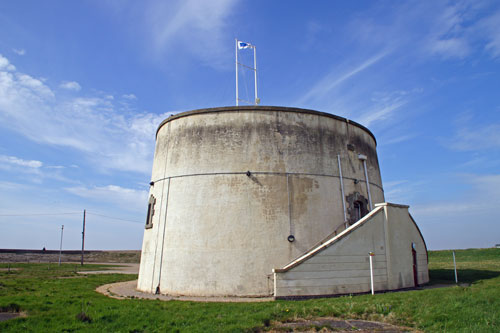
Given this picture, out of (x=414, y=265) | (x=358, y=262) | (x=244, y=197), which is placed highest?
(x=244, y=197)

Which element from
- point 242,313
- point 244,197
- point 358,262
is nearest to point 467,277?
point 358,262

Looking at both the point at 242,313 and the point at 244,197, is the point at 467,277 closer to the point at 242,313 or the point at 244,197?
the point at 244,197

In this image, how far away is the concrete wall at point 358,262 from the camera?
10.7m

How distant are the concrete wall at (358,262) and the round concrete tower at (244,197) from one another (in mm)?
1467

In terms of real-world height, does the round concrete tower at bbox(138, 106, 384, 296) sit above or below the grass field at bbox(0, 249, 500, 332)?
above

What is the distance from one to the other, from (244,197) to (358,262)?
4506mm

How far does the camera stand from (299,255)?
490 inches

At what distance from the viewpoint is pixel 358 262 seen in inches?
457

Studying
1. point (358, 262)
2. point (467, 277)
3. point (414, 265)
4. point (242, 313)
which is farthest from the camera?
point (467, 277)

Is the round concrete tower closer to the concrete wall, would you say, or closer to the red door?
the concrete wall

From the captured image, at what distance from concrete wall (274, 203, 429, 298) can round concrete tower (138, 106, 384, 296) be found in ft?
4.81

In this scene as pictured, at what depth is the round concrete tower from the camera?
12297mm

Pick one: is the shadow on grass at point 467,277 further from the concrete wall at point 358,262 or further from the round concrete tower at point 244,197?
the round concrete tower at point 244,197

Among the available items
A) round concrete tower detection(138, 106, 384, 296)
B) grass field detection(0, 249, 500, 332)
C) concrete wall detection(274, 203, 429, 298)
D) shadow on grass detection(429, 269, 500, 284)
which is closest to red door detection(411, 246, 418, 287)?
concrete wall detection(274, 203, 429, 298)
